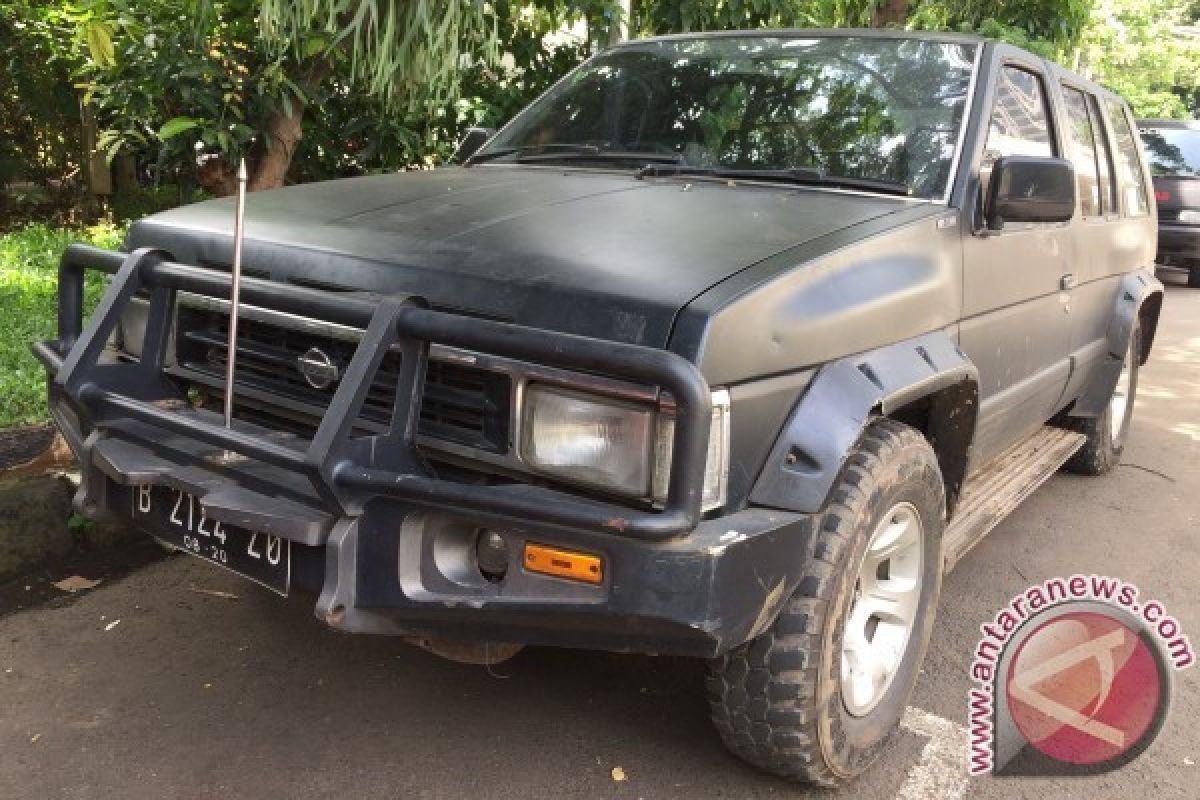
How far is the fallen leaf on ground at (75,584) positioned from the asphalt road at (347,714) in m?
0.05

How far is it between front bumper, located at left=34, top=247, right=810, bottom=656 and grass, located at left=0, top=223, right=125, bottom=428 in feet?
5.51

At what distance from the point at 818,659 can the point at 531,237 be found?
116cm

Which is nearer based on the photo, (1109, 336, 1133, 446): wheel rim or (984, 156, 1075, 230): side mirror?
(984, 156, 1075, 230): side mirror

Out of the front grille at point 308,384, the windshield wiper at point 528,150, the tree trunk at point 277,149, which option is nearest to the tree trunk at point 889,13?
the tree trunk at point 277,149

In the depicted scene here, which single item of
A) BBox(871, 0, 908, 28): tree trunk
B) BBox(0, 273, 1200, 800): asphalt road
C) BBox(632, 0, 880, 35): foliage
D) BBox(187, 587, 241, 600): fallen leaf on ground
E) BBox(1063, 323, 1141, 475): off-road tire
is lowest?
BBox(187, 587, 241, 600): fallen leaf on ground

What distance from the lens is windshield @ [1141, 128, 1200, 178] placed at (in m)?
12.6

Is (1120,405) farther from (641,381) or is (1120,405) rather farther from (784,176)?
(641,381)

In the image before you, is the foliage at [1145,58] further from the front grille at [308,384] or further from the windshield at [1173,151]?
the front grille at [308,384]

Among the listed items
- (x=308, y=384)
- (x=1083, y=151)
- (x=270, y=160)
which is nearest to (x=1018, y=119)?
(x=1083, y=151)

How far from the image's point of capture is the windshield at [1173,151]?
41.3 feet

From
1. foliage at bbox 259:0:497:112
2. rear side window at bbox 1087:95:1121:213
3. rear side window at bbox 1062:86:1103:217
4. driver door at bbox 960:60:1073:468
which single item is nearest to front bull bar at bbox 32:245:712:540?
driver door at bbox 960:60:1073:468

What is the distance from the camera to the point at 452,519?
2164 millimetres

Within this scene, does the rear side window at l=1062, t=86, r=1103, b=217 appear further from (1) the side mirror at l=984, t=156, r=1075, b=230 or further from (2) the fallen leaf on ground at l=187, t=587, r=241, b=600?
(2) the fallen leaf on ground at l=187, t=587, r=241, b=600

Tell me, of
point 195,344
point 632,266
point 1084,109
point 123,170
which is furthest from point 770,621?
point 123,170
